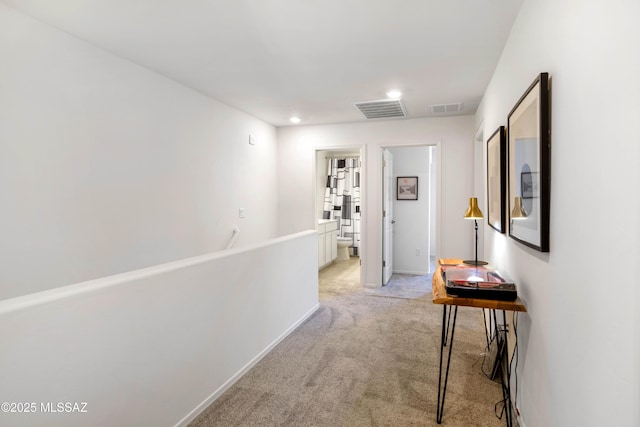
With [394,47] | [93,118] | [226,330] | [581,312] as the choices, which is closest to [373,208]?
[394,47]

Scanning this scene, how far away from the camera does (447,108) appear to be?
4.12 m

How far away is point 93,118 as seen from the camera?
246 centimetres

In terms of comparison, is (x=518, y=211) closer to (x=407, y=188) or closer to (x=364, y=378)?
(x=364, y=378)

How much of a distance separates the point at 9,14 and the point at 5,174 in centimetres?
91

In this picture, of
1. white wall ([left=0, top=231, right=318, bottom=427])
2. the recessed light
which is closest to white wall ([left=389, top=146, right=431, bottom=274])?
the recessed light

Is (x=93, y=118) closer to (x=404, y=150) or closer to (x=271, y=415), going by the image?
(x=271, y=415)

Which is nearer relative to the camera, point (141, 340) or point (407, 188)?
point (141, 340)

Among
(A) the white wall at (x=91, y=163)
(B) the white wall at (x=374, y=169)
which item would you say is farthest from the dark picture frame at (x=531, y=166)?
(A) the white wall at (x=91, y=163)

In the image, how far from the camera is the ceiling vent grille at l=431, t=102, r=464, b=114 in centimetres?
399

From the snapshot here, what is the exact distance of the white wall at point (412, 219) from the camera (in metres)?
5.61

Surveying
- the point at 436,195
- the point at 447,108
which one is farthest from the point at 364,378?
the point at 447,108

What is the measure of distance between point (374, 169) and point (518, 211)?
3.07m

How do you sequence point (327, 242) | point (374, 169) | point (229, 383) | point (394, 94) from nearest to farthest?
1. point (229, 383)
2. point (394, 94)
3. point (374, 169)
4. point (327, 242)

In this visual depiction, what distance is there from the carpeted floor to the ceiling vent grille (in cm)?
232
